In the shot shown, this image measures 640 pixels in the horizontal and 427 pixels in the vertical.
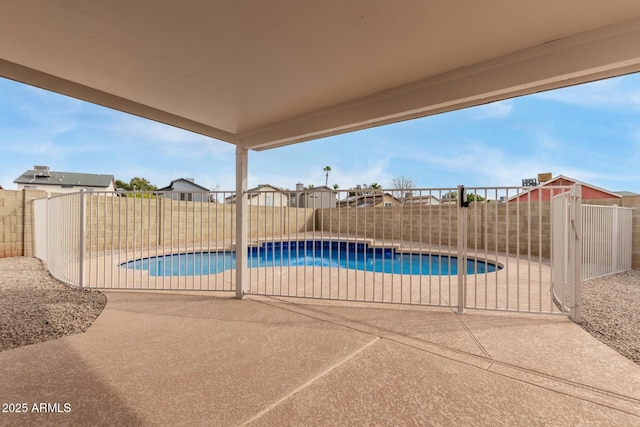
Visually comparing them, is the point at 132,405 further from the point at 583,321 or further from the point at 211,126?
the point at 583,321

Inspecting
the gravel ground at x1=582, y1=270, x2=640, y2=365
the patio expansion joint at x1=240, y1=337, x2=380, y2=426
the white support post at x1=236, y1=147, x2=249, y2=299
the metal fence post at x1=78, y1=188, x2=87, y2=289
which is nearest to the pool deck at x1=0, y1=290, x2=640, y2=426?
the patio expansion joint at x1=240, y1=337, x2=380, y2=426

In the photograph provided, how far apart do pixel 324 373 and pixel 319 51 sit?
7.67 ft

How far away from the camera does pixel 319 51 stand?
2.03m

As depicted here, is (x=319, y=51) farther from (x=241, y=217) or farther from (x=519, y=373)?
(x=519, y=373)

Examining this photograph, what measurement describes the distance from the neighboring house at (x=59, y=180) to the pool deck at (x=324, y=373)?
28178 mm

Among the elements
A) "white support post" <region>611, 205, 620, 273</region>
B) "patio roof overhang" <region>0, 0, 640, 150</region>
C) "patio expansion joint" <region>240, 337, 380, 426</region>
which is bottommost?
"patio expansion joint" <region>240, 337, 380, 426</region>

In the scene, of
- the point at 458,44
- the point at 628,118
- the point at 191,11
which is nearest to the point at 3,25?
the point at 191,11

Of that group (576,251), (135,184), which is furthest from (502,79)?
Answer: (135,184)

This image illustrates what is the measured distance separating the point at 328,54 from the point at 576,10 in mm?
1592

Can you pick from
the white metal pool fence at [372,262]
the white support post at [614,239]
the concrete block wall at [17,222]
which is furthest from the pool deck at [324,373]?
the concrete block wall at [17,222]

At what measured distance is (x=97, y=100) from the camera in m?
2.80

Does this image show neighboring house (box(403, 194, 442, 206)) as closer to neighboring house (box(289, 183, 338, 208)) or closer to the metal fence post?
neighboring house (box(289, 183, 338, 208))

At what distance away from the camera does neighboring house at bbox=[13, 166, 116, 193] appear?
25.0 m

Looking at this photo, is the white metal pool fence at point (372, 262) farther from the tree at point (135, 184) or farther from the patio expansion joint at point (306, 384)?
the tree at point (135, 184)
